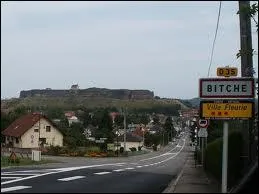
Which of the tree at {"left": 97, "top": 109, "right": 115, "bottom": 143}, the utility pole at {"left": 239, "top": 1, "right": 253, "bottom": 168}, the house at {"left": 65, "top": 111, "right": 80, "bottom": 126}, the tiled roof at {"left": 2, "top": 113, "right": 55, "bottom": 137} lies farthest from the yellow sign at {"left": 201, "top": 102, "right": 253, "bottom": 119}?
the house at {"left": 65, "top": 111, "right": 80, "bottom": 126}

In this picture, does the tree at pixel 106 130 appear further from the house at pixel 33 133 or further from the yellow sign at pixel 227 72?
the yellow sign at pixel 227 72

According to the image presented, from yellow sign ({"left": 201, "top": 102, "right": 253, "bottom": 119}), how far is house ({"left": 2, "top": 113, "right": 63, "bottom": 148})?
7199cm

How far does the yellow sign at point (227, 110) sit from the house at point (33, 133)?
236ft

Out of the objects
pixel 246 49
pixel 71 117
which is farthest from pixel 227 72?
pixel 71 117

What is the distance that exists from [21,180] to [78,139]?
64665 mm

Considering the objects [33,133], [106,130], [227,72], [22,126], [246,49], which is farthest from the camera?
[106,130]

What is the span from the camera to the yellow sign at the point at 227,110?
1202 centimetres

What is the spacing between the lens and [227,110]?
12.1 meters

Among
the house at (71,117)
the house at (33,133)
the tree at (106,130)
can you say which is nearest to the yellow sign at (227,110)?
the house at (33,133)

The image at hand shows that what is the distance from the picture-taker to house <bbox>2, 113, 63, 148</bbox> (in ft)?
275

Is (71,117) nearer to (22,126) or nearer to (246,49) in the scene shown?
(22,126)

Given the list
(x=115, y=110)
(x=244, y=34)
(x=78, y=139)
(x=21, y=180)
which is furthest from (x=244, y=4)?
(x=115, y=110)

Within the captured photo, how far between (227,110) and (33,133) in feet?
248

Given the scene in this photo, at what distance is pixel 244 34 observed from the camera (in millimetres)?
13945
